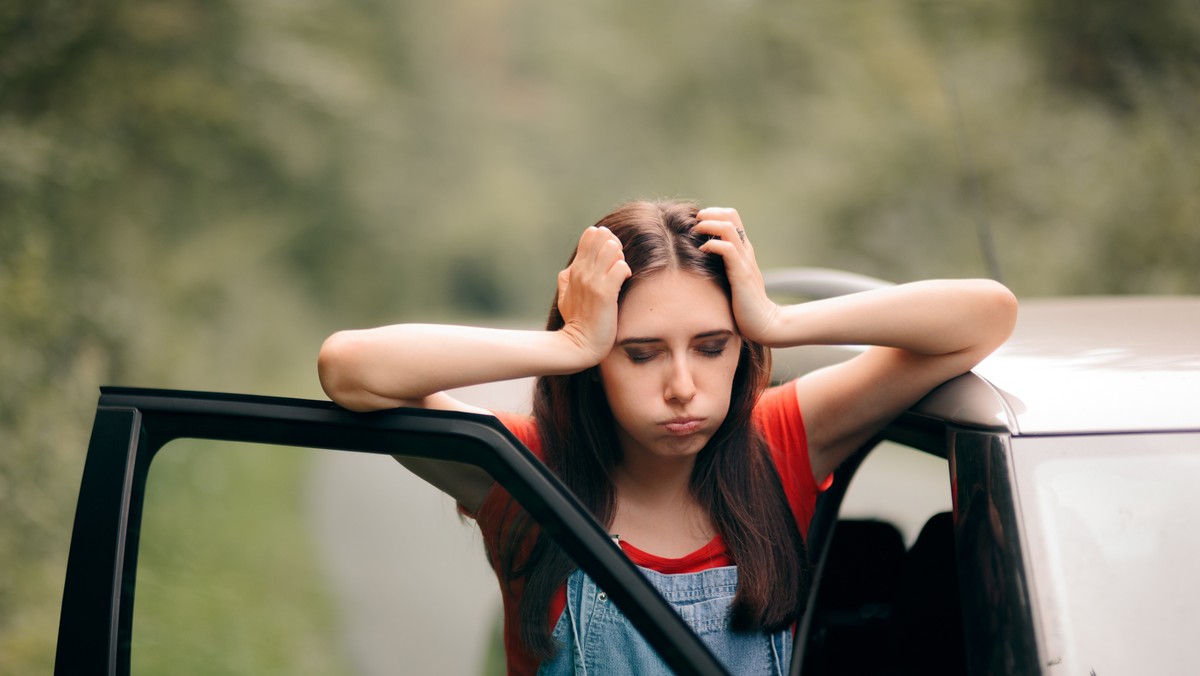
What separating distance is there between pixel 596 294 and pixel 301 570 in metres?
2.46

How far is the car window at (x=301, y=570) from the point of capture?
1.98 m

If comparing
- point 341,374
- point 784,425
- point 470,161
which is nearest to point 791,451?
point 784,425

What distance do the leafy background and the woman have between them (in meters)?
0.92

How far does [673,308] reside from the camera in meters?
1.79

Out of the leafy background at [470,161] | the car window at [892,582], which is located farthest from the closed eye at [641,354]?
the leafy background at [470,161]

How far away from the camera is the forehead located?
5.83ft

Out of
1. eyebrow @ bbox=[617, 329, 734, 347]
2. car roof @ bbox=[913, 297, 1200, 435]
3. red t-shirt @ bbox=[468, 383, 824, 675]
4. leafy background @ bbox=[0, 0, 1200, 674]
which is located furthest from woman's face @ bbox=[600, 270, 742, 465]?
leafy background @ bbox=[0, 0, 1200, 674]

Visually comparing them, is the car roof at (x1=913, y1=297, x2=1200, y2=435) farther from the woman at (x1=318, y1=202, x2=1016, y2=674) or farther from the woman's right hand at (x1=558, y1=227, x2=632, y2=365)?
the woman's right hand at (x1=558, y1=227, x2=632, y2=365)

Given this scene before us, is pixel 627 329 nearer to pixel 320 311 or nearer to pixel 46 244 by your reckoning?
pixel 46 244

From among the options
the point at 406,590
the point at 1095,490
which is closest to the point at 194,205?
the point at 406,590

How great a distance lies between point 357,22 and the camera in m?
12.1

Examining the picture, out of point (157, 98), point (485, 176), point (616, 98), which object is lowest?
point (157, 98)

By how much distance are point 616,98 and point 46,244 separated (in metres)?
10.5

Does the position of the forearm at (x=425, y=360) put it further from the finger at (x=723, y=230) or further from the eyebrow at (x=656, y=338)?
the finger at (x=723, y=230)
